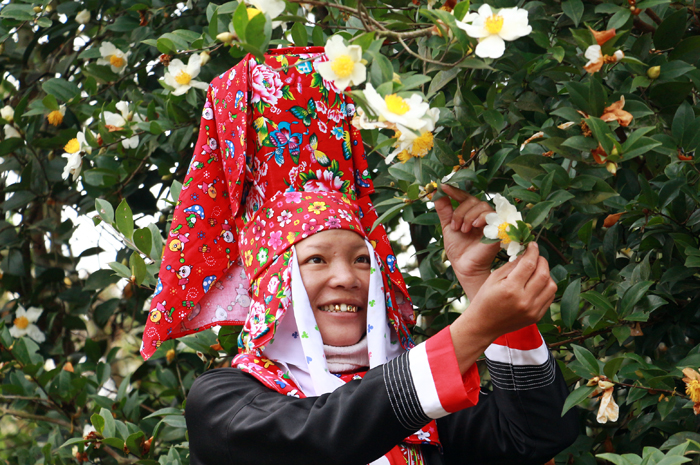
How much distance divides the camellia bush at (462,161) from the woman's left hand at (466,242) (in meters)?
0.05

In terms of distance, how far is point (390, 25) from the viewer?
4.30 feet

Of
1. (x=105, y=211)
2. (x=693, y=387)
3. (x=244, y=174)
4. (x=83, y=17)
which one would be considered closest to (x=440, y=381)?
(x=693, y=387)

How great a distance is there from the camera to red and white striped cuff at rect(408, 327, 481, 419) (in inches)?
50.3

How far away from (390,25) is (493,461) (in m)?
1.10

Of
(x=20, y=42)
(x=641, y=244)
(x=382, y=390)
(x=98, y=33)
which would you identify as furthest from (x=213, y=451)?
(x=20, y=42)

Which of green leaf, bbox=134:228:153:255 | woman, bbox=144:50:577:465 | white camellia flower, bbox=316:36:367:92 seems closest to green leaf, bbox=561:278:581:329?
woman, bbox=144:50:577:465

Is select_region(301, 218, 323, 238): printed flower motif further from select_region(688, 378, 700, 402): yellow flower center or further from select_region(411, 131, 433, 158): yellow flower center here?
select_region(688, 378, 700, 402): yellow flower center

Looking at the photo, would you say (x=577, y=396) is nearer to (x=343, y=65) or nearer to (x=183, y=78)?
(x=343, y=65)

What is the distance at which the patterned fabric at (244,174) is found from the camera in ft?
5.55

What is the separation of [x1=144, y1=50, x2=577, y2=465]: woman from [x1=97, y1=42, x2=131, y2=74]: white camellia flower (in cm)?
111

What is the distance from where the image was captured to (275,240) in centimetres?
173

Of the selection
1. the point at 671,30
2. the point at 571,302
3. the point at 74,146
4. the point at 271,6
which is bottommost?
the point at 571,302

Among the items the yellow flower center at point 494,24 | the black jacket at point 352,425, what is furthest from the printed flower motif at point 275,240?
the yellow flower center at point 494,24

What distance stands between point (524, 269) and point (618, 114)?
13.7 inches
